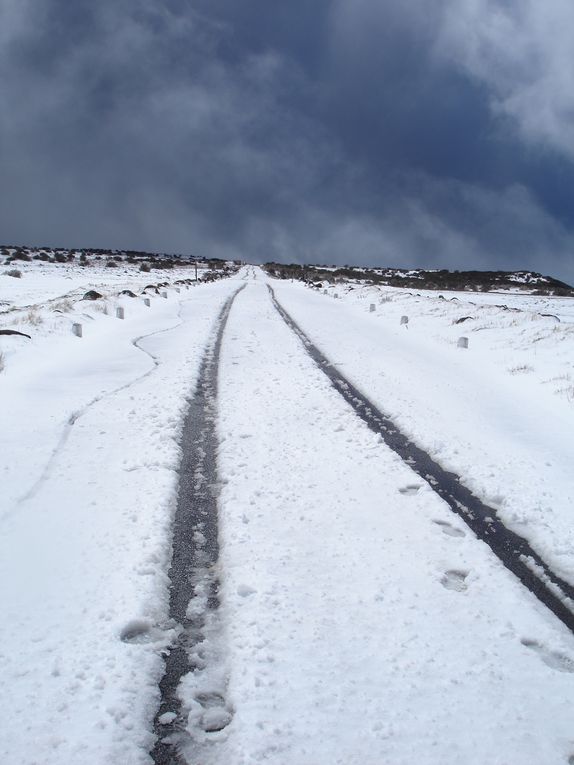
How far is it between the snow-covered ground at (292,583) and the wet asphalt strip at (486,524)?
125mm

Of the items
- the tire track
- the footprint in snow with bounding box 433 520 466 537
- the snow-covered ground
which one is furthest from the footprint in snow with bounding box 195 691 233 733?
the tire track

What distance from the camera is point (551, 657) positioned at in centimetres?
253

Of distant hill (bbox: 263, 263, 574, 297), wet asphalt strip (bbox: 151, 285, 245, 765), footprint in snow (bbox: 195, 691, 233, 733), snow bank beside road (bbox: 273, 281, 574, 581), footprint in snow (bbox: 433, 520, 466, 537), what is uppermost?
distant hill (bbox: 263, 263, 574, 297)

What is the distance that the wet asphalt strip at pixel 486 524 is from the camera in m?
3.05

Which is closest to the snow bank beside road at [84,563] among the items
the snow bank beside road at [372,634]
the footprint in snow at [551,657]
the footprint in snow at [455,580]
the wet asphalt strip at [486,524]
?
the snow bank beside road at [372,634]

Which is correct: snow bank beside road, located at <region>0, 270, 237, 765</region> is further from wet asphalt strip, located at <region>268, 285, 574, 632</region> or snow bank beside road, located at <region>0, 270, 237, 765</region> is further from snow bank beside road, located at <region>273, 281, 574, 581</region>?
snow bank beside road, located at <region>273, 281, 574, 581</region>

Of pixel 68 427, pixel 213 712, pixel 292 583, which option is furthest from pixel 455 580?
pixel 68 427

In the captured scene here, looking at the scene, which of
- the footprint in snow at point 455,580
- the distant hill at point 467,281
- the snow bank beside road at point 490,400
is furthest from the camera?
the distant hill at point 467,281

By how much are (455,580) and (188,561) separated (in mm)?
1707

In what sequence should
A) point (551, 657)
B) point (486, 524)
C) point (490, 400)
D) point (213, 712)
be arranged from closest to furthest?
point (213, 712)
point (551, 657)
point (486, 524)
point (490, 400)

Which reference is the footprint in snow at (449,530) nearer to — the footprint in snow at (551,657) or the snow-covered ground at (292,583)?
the snow-covered ground at (292,583)

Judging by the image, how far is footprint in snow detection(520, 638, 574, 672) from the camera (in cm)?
247

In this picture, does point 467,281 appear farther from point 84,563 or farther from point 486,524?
point 84,563

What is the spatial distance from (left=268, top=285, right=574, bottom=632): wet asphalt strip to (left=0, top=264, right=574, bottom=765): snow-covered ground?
12 centimetres
